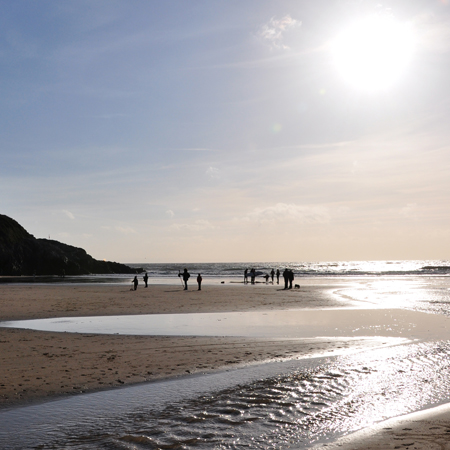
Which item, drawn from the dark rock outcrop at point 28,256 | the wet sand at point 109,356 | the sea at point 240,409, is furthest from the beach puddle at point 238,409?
the dark rock outcrop at point 28,256

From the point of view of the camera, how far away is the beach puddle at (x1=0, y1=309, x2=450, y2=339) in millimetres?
15406

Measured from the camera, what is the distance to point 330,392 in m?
8.12

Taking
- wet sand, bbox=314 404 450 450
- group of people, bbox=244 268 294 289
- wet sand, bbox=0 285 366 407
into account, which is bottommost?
wet sand, bbox=0 285 366 407

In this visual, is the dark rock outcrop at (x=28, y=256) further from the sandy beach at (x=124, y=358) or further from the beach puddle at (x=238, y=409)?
the beach puddle at (x=238, y=409)

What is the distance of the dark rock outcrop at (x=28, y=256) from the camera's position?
291ft

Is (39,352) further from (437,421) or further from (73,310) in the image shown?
(73,310)

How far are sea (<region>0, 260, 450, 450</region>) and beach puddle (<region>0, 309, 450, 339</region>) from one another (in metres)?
5.17

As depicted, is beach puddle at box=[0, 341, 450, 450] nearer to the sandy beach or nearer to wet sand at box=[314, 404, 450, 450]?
wet sand at box=[314, 404, 450, 450]

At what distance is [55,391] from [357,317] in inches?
598

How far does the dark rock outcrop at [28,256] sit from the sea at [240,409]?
8414 cm

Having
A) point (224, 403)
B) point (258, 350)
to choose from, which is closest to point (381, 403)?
point (224, 403)

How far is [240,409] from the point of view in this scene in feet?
23.7

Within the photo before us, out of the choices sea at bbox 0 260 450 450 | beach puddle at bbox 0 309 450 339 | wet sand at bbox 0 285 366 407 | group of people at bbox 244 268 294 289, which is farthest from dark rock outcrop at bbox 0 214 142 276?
sea at bbox 0 260 450 450

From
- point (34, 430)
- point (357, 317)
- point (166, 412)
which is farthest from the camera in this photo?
point (357, 317)
